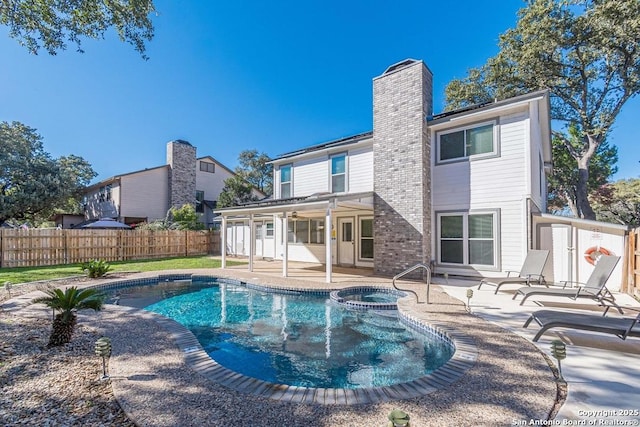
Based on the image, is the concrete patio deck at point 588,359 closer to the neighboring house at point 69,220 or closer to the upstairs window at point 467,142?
the upstairs window at point 467,142

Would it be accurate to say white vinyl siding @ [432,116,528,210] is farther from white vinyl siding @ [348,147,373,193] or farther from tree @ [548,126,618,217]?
tree @ [548,126,618,217]

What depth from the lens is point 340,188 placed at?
1391cm

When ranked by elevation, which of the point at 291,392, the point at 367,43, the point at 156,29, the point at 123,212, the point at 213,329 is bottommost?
the point at 213,329

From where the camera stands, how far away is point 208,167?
1108 inches

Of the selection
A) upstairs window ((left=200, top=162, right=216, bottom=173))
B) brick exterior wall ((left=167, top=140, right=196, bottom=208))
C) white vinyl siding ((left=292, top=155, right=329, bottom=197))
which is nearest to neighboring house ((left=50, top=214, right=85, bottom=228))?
brick exterior wall ((left=167, top=140, right=196, bottom=208))

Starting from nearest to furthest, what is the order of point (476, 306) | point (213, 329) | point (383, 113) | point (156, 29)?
point (213, 329) → point (476, 306) → point (156, 29) → point (383, 113)

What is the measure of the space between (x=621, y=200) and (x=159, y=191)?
3841cm

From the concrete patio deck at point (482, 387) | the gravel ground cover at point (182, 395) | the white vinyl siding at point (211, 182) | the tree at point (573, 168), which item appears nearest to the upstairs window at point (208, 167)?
the white vinyl siding at point (211, 182)

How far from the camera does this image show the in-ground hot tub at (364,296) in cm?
782

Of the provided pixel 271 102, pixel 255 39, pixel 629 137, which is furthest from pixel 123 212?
pixel 629 137

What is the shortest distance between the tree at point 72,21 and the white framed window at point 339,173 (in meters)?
8.45

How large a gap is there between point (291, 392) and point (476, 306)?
542cm

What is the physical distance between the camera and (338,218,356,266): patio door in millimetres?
13867

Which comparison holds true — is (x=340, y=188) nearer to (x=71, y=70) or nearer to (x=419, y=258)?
(x=419, y=258)
